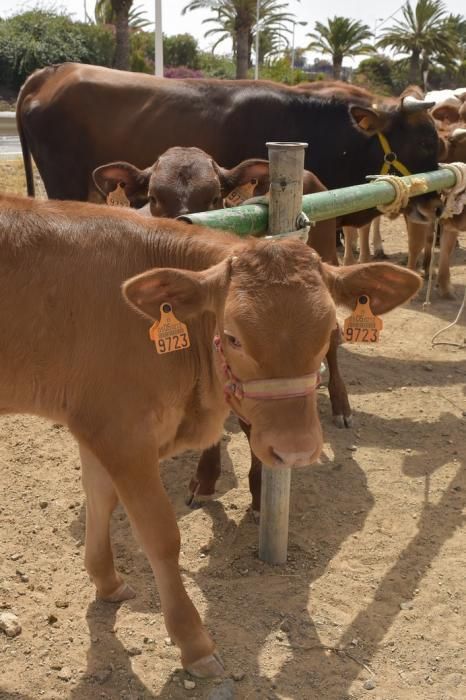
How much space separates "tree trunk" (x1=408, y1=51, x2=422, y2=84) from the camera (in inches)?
1970

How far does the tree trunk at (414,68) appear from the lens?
164ft

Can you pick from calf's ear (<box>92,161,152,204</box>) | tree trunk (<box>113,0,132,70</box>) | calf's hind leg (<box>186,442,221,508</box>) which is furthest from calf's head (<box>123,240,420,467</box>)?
tree trunk (<box>113,0,132,70</box>)

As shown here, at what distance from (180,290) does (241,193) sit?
2.65m

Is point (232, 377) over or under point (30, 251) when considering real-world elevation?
under

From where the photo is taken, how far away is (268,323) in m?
2.67

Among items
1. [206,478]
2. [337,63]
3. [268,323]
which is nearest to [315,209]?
[268,323]

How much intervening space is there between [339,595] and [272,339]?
1689 millimetres

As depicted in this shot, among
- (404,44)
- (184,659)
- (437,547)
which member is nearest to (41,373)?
(184,659)

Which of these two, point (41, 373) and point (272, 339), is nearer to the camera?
point (272, 339)

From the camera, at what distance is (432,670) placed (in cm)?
328

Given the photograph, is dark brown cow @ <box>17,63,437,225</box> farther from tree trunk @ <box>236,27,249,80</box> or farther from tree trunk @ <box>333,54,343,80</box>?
tree trunk @ <box>333,54,343,80</box>

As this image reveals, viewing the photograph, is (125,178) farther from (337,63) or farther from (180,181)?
(337,63)

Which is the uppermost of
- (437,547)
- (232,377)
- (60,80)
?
(60,80)

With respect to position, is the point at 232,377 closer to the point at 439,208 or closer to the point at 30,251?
the point at 30,251
